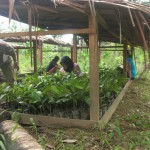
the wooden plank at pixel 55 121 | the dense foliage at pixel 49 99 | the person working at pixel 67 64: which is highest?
the person working at pixel 67 64

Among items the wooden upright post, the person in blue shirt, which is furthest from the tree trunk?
the person in blue shirt

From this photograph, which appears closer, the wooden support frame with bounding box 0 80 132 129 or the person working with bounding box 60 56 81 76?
the wooden support frame with bounding box 0 80 132 129

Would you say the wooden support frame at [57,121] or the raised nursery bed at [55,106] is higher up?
the raised nursery bed at [55,106]

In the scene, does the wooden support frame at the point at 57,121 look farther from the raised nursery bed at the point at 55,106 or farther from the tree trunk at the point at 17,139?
the tree trunk at the point at 17,139

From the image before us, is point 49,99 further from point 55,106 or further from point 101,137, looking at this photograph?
point 101,137

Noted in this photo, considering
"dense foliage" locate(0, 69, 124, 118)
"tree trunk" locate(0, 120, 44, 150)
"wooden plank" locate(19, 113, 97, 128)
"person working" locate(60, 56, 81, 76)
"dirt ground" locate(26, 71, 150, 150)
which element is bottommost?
"dirt ground" locate(26, 71, 150, 150)

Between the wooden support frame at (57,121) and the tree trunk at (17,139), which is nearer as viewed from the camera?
the tree trunk at (17,139)

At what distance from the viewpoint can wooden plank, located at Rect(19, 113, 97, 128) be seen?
14.1ft

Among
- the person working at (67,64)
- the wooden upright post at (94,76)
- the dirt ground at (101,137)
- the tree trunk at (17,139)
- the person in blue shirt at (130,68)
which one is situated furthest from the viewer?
the person in blue shirt at (130,68)

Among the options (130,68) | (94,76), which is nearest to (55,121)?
(94,76)

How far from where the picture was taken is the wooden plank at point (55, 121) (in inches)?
169

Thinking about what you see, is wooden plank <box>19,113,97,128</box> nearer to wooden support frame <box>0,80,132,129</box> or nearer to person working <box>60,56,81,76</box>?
wooden support frame <box>0,80,132,129</box>

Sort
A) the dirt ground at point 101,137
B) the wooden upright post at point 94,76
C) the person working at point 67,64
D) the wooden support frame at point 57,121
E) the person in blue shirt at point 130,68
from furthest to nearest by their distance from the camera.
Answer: the person in blue shirt at point 130,68
the person working at point 67,64
the wooden support frame at point 57,121
the wooden upright post at point 94,76
the dirt ground at point 101,137

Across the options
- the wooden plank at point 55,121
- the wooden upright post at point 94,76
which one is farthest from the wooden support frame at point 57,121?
the wooden upright post at point 94,76
